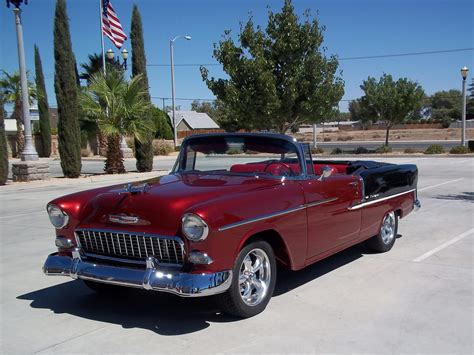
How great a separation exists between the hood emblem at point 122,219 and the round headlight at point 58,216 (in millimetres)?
635

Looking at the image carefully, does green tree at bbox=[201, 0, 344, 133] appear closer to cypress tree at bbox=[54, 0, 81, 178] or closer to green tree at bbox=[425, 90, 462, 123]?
cypress tree at bbox=[54, 0, 81, 178]

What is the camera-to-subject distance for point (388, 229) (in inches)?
271

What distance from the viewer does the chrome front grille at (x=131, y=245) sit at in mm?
4086

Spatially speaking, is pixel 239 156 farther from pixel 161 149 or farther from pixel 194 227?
pixel 161 149

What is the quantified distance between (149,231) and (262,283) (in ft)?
3.83

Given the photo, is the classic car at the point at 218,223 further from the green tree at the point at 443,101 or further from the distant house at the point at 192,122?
the green tree at the point at 443,101

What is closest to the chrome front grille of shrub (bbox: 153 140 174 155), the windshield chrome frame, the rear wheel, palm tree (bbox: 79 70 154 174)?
the windshield chrome frame

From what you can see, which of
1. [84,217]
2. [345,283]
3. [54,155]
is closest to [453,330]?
[345,283]

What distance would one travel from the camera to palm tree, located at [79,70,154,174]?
19297 mm

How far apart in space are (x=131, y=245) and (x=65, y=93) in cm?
1668

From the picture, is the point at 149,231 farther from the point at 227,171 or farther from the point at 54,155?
the point at 54,155

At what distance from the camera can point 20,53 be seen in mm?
17641

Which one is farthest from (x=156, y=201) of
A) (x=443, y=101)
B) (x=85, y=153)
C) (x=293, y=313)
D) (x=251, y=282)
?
(x=443, y=101)

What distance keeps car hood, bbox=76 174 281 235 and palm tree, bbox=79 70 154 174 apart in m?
15.0
